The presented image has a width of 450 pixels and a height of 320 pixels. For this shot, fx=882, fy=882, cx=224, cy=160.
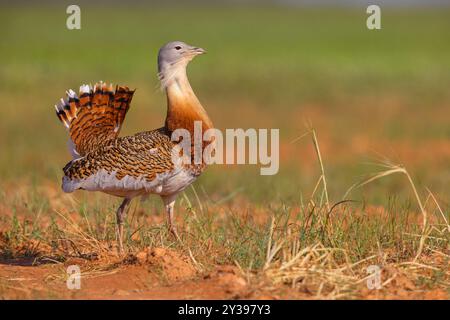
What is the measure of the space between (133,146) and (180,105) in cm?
37

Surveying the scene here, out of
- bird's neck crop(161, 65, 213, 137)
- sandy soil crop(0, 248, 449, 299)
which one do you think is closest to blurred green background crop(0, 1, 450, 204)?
bird's neck crop(161, 65, 213, 137)

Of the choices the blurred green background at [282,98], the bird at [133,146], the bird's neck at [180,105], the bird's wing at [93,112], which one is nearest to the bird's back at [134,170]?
the bird at [133,146]

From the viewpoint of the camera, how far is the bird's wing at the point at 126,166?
4.99 meters

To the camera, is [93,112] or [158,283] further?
[93,112]

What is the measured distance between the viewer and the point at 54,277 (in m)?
4.54

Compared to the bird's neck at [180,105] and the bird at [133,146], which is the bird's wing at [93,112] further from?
the bird's neck at [180,105]

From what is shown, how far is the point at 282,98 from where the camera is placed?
56.1ft

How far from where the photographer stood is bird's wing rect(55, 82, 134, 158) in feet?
18.2

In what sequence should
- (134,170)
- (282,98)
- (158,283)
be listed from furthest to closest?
(282,98), (134,170), (158,283)

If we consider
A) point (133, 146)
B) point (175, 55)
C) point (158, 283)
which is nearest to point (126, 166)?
point (133, 146)

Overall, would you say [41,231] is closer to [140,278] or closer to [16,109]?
[140,278]

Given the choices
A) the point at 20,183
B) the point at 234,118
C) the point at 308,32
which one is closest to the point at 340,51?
the point at 308,32

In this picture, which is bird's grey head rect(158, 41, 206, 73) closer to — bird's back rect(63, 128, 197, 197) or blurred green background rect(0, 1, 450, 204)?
blurred green background rect(0, 1, 450, 204)

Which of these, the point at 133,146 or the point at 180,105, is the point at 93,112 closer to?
the point at 133,146
